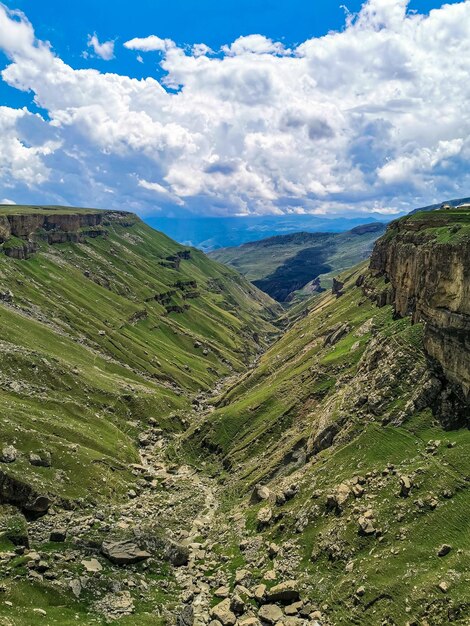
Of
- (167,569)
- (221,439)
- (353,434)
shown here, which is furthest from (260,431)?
(167,569)

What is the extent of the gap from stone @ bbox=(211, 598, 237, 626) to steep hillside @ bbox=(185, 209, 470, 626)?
630 centimetres

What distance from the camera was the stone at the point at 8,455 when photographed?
89.0 meters

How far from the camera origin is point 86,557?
67.7 m

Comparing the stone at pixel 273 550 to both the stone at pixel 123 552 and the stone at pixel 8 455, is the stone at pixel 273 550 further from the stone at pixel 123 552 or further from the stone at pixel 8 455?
the stone at pixel 8 455

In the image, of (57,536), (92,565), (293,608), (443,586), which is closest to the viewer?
(443,586)

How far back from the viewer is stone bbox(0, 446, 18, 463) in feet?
292

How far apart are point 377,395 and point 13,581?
66599 millimetres

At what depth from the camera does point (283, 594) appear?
6019cm

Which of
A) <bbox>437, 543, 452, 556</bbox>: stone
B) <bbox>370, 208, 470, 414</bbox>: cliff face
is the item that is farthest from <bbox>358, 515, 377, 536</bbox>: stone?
<bbox>370, 208, 470, 414</bbox>: cliff face

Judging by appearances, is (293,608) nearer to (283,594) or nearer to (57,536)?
(283,594)

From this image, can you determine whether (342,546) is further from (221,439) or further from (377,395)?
(221,439)

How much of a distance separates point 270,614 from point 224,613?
5.84m

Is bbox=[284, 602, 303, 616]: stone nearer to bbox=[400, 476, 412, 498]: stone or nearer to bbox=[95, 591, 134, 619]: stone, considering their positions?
bbox=[95, 591, 134, 619]: stone

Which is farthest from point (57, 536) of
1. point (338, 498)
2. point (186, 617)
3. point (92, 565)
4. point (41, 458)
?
point (338, 498)
